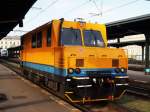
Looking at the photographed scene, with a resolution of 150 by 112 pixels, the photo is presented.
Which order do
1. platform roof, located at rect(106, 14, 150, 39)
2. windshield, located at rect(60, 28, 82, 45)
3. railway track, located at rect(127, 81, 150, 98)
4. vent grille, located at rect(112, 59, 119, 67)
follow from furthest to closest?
platform roof, located at rect(106, 14, 150, 39), railway track, located at rect(127, 81, 150, 98), windshield, located at rect(60, 28, 82, 45), vent grille, located at rect(112, 59, 119, 67)

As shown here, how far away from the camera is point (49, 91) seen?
52.6ft

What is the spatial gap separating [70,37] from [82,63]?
5.71 feet

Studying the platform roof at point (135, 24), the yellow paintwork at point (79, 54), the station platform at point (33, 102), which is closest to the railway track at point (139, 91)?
the yellow paintwork at point (79, 54)

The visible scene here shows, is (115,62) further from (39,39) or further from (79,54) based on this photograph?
(39,39)

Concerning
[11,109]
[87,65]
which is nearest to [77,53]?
[87,65]

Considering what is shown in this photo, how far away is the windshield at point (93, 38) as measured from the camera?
13273 millimetres

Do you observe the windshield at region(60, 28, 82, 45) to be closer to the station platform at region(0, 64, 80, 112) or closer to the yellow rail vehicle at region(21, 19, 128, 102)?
the yellow rail vehicle at region(21, 19, 128, 102)

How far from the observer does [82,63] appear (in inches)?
460

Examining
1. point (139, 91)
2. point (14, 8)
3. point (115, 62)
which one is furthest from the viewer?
point (14, 8)

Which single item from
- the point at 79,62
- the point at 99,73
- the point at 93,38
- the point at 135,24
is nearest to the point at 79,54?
the point at 79,62

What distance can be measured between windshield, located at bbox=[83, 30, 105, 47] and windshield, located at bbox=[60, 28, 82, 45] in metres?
0.31

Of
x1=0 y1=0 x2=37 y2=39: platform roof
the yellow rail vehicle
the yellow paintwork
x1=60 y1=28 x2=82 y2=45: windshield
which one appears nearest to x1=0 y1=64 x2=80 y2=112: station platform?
the yellow rail vehicle

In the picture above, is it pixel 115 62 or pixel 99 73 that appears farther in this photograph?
pixel 115 62

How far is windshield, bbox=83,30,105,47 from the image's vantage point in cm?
1327
